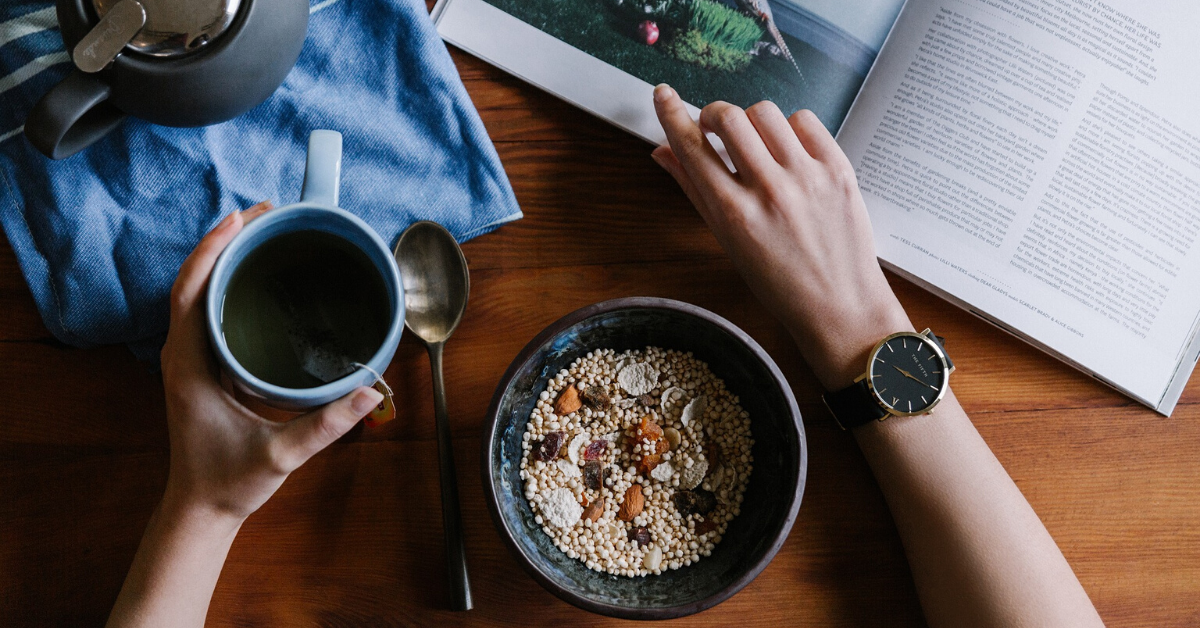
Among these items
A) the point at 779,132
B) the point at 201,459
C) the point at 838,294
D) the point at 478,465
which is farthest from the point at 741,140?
the point at 201,459

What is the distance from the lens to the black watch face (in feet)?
2.03

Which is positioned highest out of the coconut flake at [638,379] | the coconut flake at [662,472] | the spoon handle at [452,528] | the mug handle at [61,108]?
the mug handle at [61,108]

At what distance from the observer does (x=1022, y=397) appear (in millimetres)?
702

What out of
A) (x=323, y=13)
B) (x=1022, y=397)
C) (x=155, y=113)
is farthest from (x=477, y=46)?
(x=1022, y=397)

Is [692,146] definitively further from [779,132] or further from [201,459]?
[201,459]

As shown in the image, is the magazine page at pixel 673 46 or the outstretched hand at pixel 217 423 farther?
the magazine page at pixel 673 46

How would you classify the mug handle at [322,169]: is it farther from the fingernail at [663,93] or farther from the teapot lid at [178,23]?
the fingernail at [663,93]

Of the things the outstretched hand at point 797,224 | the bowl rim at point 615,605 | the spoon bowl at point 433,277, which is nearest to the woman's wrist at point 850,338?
the outstretched hand at point 797,224

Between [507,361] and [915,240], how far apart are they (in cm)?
39

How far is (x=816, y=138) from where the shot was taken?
2.15 feet

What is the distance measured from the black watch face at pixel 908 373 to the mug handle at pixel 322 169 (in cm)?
45

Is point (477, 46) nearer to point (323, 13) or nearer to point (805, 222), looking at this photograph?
point (323, 13)

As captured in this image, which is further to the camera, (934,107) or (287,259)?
(934,107)

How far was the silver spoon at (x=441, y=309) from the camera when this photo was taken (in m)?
0.63
